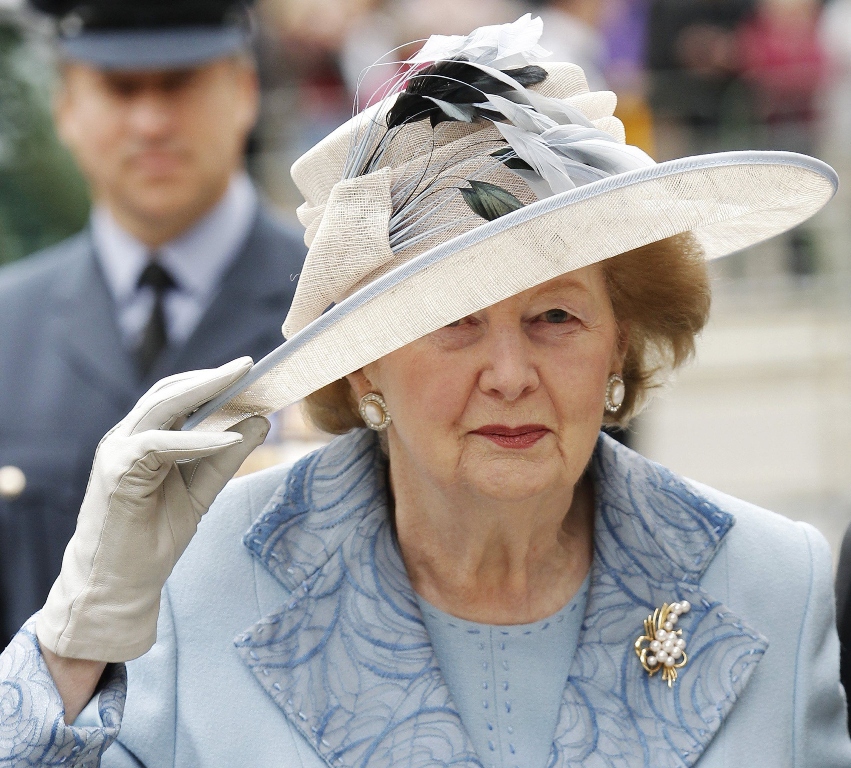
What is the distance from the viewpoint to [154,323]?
396 centimetres

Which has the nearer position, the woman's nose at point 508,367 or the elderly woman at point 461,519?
the elderly woman at point 461,519

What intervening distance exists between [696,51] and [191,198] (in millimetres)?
5523

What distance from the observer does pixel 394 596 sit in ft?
8.14

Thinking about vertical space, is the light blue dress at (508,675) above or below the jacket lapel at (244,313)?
below

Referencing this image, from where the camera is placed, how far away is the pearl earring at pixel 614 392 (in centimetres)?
254

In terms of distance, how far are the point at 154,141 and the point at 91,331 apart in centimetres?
56

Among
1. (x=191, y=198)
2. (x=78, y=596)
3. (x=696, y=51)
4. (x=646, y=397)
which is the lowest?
(x=78, y=596)

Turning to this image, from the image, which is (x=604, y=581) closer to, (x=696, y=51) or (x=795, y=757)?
(x=795, y=757)

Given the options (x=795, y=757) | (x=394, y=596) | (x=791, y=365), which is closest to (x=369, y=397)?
(x=394, y=596)

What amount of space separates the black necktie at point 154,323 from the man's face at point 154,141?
113 mm

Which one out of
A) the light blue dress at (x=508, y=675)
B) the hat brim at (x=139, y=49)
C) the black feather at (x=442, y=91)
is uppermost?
the hat brim at (x=139, y=49)

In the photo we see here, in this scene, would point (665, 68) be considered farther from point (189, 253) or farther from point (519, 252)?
point (519, 252)

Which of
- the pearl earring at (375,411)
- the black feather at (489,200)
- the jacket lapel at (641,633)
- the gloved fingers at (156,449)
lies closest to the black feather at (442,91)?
the black feather at (489,200)

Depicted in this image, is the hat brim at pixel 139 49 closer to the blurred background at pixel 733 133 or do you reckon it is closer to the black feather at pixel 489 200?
the black feather at pixel 489 200
